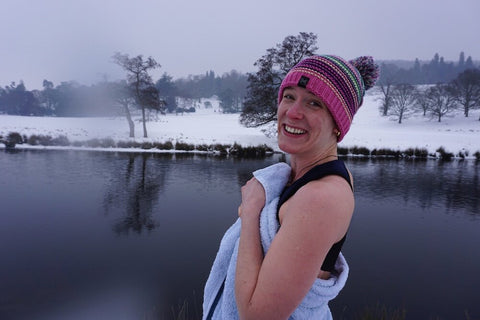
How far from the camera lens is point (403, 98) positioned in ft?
172

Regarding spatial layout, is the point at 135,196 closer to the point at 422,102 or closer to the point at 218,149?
the point at 218,149

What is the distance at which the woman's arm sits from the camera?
2.87 ft

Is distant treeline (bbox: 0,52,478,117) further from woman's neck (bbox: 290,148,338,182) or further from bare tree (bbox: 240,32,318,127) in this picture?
woman's neck (bbox: 290,148,338,182)

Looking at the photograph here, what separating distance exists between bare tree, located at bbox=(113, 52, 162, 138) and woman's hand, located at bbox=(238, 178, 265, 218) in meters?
32.2

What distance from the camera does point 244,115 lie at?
28172mm

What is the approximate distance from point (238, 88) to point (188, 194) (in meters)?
75.6

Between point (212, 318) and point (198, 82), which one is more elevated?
point (198, 82)

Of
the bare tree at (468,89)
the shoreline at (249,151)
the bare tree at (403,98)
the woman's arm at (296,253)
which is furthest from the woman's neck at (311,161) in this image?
the bare tree at (468,89)

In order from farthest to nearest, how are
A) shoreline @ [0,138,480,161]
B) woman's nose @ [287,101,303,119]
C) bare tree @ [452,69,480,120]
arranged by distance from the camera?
bare tree @ [452,69,480,120]
shoreline @ [0,138,480,161]
woman's nose @ [287,101,303,119]

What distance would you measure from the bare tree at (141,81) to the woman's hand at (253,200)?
32241 millimetres

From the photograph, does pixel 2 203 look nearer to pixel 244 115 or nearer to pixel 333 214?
pixel 333 214

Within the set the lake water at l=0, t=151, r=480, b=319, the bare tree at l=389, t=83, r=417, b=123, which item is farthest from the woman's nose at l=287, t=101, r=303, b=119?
the bare tree at l=389, t=83, r=417, b=123

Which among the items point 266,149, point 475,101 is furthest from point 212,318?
point 475,101

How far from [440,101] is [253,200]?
197ft
